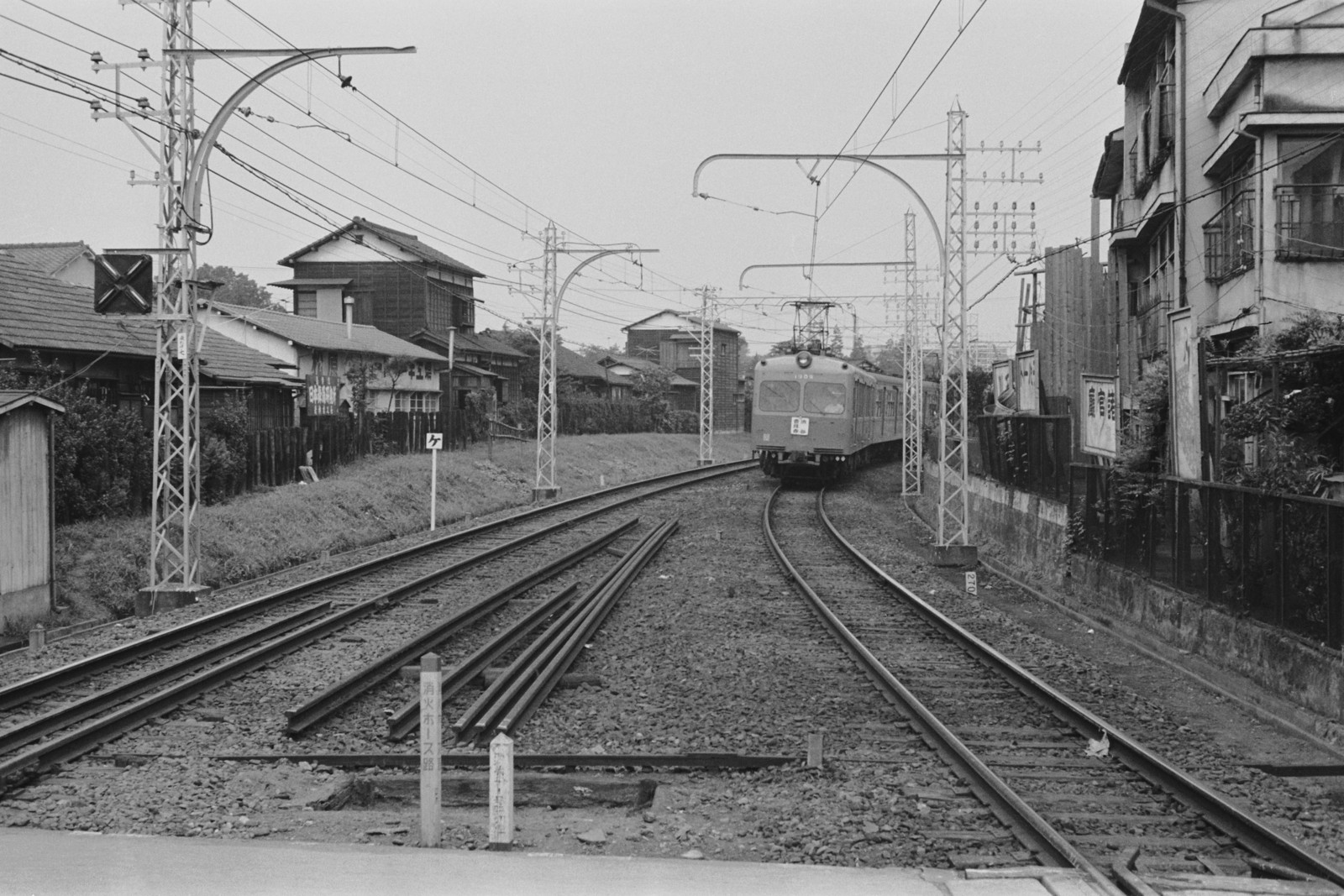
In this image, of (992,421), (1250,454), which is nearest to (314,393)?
(992,421)

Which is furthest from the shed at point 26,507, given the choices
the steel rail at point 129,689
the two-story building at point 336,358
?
the two-story building at point 336,358

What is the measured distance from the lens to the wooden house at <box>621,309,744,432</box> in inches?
2982

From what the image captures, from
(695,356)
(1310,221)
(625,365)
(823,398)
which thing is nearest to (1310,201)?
(1310,221)

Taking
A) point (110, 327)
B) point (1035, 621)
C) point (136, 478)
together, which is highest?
point (110, 327)

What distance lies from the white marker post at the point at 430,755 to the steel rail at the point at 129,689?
3.46 metres

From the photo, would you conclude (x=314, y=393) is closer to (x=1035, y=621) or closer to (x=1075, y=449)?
(x=1075, y=449)

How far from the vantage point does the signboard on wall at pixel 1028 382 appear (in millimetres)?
22125

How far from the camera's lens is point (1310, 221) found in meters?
14.8

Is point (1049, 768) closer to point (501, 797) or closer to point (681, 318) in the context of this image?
point (501, 797)

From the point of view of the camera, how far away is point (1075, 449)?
67.4ft

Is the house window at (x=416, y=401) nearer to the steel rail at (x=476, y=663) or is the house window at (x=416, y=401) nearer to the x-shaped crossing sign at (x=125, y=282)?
the x-shaped crossing sign at (x=125, y=282)

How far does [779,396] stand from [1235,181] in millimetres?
15247

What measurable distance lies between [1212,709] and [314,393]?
3145cm

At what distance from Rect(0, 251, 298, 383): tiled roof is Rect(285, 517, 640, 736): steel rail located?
7692mm
